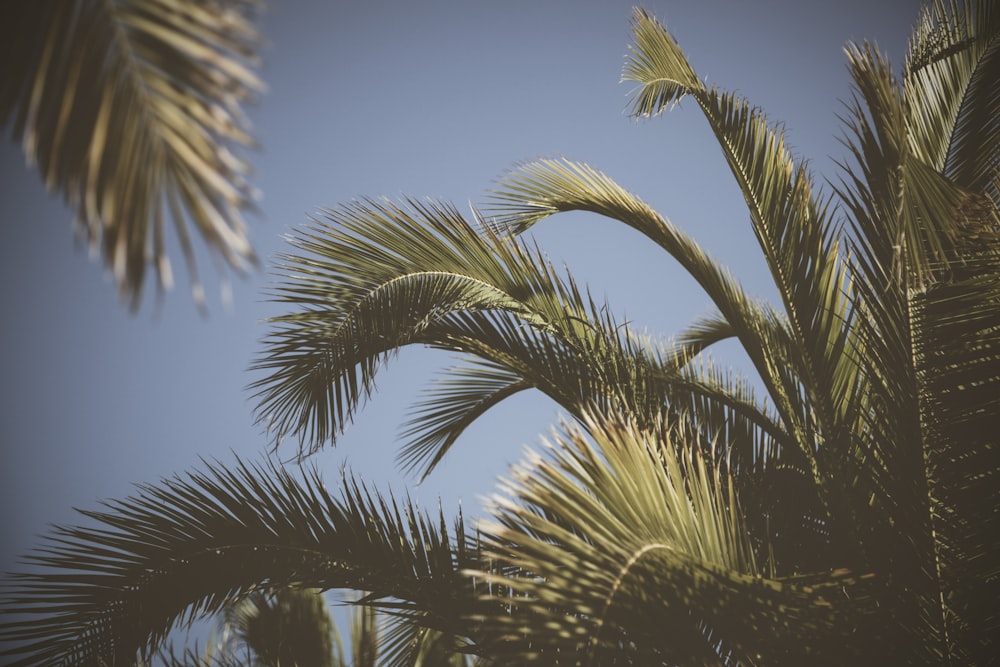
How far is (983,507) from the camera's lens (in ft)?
6.52

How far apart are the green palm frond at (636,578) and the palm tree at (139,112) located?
3.25 feet

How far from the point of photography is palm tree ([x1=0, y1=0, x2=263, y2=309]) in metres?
0.77

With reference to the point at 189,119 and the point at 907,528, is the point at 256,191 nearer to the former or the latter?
the point at 189,119

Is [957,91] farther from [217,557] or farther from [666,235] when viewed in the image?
[217,557]

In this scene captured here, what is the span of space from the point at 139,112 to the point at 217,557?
2018mm

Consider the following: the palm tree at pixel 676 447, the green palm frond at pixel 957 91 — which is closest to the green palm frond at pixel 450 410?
the palm tree at pixel 676 447

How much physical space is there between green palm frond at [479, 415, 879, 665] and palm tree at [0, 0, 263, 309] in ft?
3.25

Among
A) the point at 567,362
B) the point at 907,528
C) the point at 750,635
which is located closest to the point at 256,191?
the point at 750,635

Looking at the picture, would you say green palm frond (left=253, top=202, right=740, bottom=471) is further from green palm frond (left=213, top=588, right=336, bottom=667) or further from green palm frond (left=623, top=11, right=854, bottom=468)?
green palm frond (left=213, top=588, right=336, bottom=667)

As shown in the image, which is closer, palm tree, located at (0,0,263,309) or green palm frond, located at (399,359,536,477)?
palm tree, located at (0,0,263,309)

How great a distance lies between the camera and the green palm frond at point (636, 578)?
1.41 m

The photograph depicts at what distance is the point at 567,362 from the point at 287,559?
151 cm

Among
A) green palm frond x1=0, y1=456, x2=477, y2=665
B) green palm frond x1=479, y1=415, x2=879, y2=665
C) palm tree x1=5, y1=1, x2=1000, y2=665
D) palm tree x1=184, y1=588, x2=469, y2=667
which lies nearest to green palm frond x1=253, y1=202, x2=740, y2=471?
palm tree x1=5, y1=1, x2=1000, y2=665

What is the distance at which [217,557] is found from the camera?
2.28 m
